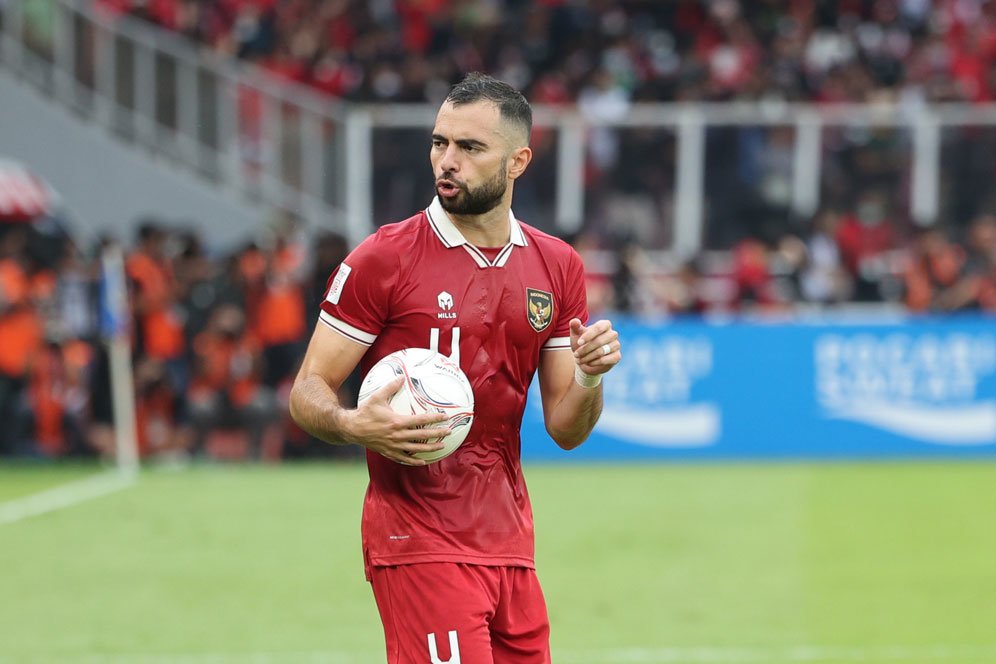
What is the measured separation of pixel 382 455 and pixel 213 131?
15348mm

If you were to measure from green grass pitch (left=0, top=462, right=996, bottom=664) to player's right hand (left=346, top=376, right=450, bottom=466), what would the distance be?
4.23 meters

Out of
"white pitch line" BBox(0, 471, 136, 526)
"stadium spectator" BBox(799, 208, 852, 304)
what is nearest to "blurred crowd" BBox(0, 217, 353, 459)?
"white pitch line" BBox(0, 471, 136, 526)

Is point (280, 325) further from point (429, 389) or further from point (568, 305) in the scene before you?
point (429, 389)

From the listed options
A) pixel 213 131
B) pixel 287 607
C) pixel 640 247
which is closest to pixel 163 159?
pixel 213 131

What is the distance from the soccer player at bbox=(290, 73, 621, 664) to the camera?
16.6ft

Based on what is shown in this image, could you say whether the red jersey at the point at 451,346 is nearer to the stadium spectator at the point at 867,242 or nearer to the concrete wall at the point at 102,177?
the stadium spectator at the point at 867,242

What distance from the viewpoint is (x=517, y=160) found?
5.22 meters

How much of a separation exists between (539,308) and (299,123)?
47.0ft

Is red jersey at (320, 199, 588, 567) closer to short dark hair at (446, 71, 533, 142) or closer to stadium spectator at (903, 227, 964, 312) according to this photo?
short dark hair at (446, 71, 533, 142)

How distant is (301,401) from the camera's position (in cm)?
503

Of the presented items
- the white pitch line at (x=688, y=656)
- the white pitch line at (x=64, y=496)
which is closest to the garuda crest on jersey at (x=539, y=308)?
the white pitch line at (x=688, y=656)

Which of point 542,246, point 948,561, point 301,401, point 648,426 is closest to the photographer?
point 301,401

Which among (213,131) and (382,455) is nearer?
(382,455)

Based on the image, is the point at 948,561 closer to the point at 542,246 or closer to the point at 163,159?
the point at 542,246
